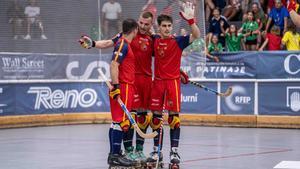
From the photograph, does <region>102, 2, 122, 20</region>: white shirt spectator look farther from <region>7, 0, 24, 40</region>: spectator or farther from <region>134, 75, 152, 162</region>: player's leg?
<region>134, 75, 152, 162</region>: player's leg

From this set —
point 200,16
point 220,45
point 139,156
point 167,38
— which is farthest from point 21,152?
point 220,45

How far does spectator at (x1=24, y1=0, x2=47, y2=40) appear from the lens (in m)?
19.7

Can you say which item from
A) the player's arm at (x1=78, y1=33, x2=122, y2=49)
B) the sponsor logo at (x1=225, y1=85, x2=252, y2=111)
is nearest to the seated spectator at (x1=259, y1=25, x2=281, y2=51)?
the sponsor logo at (x1=225, y1=85, x2=252, y2=111)

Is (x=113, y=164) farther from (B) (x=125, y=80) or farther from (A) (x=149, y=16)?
(A) (x=149, y=16)

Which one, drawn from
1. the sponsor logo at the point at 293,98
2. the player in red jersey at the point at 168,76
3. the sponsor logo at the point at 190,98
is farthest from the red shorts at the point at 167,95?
the sponsor logo at the point at 190,98

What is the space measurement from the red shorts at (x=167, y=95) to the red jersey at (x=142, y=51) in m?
0.33

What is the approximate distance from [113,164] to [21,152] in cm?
323

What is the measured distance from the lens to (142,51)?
12.0 meters

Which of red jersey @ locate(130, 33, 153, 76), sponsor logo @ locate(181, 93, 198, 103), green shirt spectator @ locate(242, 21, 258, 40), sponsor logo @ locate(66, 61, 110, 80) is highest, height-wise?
green shirt spectator @ locate(242, 21, 258, 40)

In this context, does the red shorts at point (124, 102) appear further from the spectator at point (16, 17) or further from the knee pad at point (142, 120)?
the spectator at point (16, 17)

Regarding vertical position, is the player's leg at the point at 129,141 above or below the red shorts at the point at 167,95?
below

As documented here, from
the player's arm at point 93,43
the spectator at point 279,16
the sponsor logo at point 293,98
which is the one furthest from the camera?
the spectator at point 279,16

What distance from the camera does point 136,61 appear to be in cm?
1204

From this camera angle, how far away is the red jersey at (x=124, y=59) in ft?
36.9
